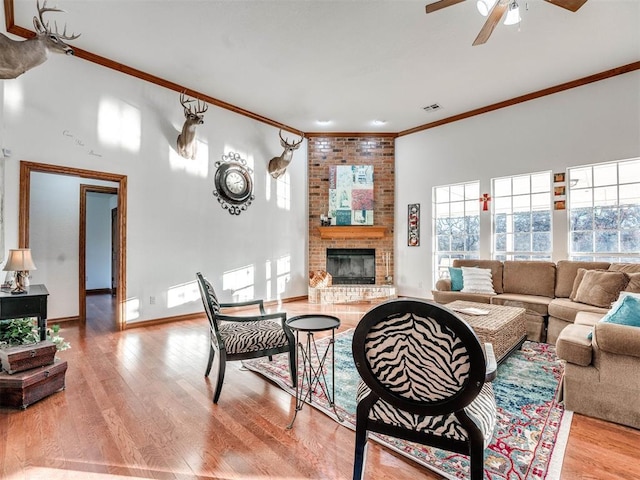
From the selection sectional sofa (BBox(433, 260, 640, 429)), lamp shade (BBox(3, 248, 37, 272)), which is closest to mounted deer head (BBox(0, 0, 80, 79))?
lamp shade (BBox(3, 248, 37, 272))

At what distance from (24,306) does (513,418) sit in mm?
3769

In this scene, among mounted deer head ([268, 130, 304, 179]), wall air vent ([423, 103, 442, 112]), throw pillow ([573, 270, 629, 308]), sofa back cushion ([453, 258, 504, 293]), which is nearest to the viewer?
throw pillow ([573, 270, 629, 308])

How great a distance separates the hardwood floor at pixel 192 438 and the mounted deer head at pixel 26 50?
8.06ft

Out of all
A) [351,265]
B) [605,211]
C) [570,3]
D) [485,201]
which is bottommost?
[351,265]

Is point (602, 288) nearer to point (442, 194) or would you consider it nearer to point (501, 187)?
point (501, 187)

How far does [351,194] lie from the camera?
21.5 feet

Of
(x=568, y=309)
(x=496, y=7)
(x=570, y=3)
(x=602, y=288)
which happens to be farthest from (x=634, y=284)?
(x=496, y=7)

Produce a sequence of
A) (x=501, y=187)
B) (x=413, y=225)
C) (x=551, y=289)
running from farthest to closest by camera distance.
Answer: (x=413, y=225) < (x=501, y=187) < (x=551, y=289)

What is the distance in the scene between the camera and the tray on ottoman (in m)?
2.77

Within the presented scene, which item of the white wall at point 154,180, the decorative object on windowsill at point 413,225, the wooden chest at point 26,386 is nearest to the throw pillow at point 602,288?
the decorative object on windowsill at point 413,225

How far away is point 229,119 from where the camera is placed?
214 inches

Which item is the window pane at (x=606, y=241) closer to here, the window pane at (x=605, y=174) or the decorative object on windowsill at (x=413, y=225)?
the window pane at (x=605, y=174)

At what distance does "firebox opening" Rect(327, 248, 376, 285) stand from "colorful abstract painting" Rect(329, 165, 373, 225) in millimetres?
602

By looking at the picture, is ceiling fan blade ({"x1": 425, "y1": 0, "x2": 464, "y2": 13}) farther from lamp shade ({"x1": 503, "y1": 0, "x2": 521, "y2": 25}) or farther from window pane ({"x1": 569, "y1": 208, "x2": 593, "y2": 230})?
window pane ({"x1": 569, "y1": 208, "x2": 593, "y2": 230})
